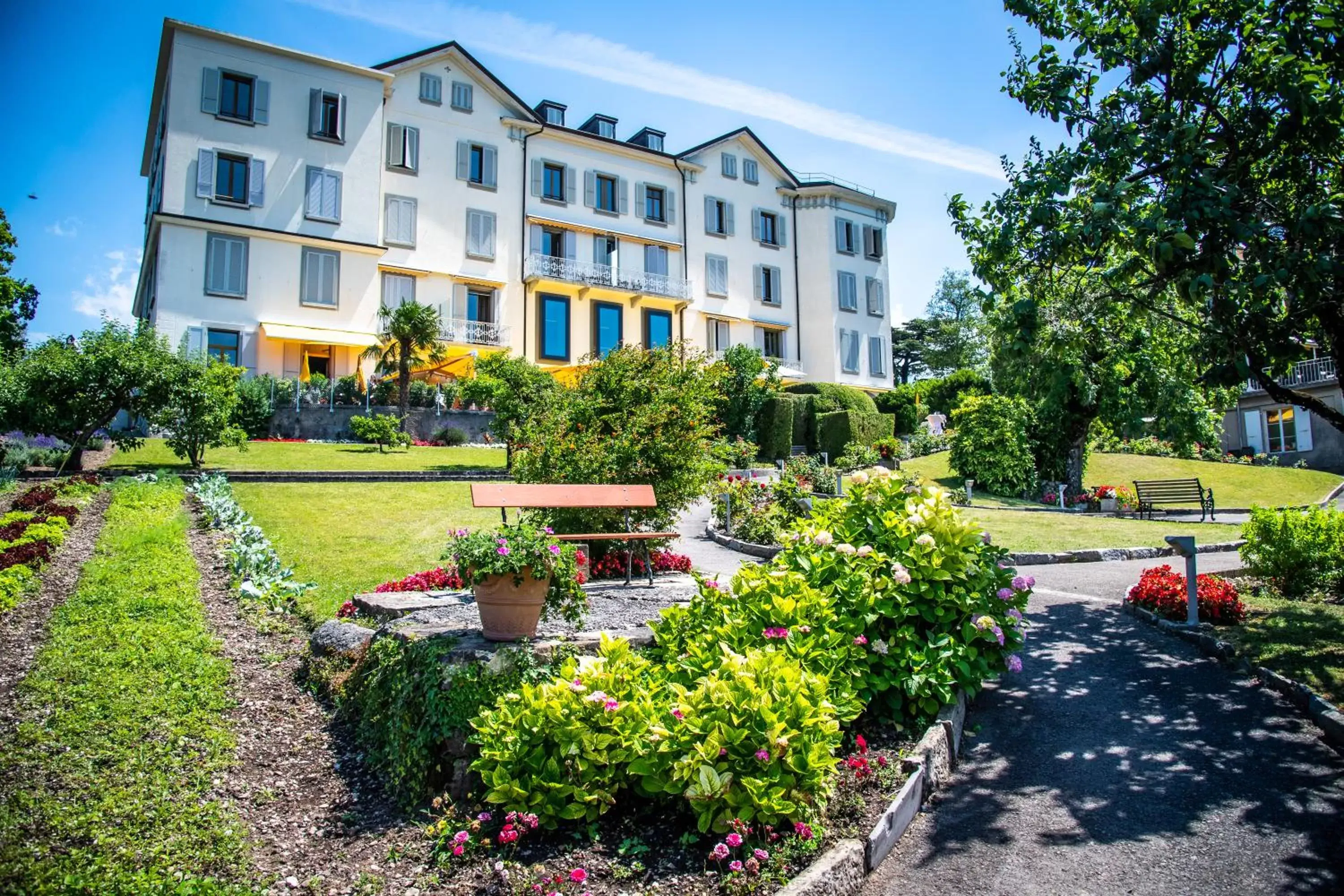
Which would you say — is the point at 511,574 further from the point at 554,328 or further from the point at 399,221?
the point at 554,328

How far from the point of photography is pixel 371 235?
28.7 metres

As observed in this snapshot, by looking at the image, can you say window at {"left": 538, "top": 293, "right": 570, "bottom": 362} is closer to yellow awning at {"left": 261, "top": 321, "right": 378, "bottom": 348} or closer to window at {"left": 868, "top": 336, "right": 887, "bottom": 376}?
yellow awning at {"left": 261, "top": 321, "right": 378, "bottom": 348}

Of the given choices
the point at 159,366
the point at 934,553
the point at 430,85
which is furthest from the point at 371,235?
the point at 934,553

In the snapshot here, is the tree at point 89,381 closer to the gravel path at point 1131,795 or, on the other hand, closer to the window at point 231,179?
the window at point 231,179

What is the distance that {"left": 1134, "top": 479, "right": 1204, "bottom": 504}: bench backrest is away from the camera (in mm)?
20109

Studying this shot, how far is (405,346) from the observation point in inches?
985

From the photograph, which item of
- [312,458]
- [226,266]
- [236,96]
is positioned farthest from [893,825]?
[236,96]

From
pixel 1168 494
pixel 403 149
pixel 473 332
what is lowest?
pixel 1168 494

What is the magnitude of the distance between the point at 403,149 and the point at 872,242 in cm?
2401

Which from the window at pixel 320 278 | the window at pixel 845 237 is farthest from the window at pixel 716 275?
the window at pixel 320 278

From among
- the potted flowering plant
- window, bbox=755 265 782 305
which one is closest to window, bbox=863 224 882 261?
window, bbox=755 265 782 305

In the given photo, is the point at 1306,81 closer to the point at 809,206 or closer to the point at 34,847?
the point at 34,847

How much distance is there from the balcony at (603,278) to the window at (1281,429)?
24.5 meters

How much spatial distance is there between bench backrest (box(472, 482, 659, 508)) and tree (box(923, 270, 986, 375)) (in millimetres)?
39400
